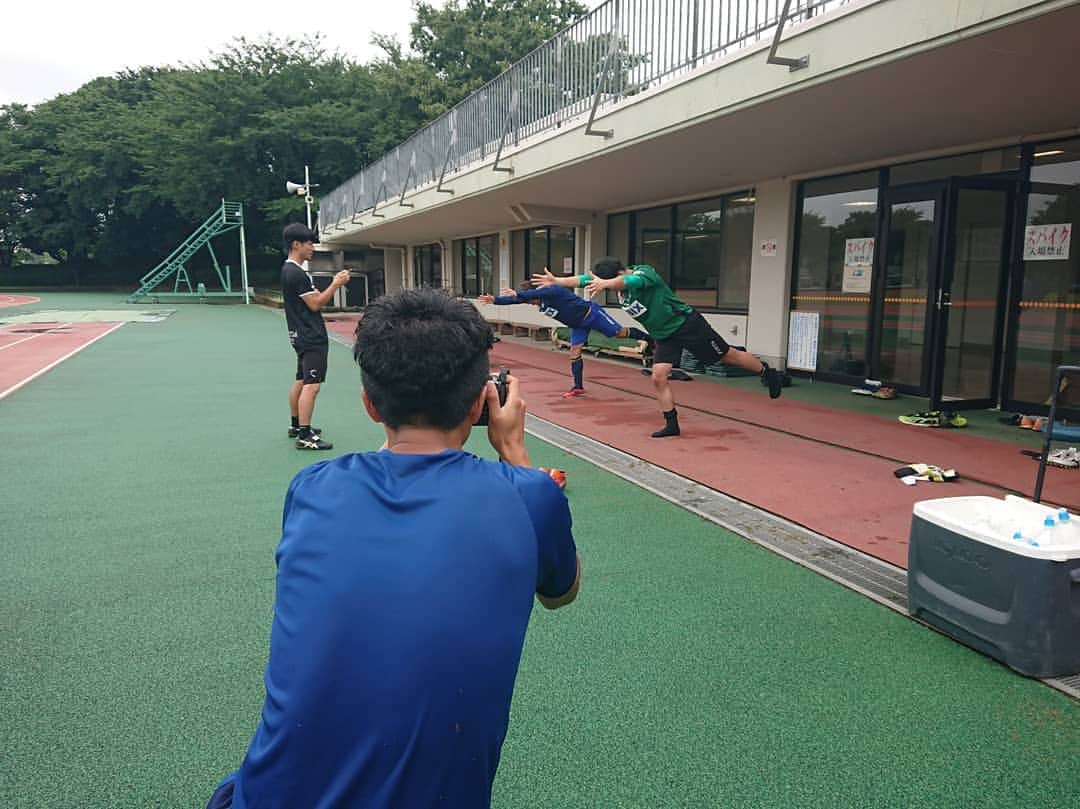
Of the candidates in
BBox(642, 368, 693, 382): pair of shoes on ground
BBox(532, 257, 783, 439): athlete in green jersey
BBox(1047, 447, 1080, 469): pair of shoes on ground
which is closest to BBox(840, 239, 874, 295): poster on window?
BBox(642, 368, 693, 382): pair of shoes on ground

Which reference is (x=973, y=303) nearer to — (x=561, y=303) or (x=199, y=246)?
(x=561, y=303)

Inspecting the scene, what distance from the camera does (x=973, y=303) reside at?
7684 millimetres

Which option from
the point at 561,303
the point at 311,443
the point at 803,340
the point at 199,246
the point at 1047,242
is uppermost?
the point at 199,246

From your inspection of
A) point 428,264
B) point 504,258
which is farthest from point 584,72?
point 428,264

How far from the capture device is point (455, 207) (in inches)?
578

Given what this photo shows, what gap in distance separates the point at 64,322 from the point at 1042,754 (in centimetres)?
2325

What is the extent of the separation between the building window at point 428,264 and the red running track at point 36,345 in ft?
31.2

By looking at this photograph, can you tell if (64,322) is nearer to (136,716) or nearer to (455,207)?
(455,207)

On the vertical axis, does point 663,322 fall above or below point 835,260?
below

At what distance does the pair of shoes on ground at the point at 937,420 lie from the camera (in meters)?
6.90

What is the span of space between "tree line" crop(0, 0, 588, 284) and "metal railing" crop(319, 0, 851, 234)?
2235cm

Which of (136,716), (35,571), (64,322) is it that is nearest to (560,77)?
(35,571)

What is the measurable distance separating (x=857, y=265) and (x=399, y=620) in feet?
30.3

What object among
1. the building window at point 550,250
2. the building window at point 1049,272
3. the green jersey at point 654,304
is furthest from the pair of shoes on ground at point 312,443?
the building window at point 550,250
